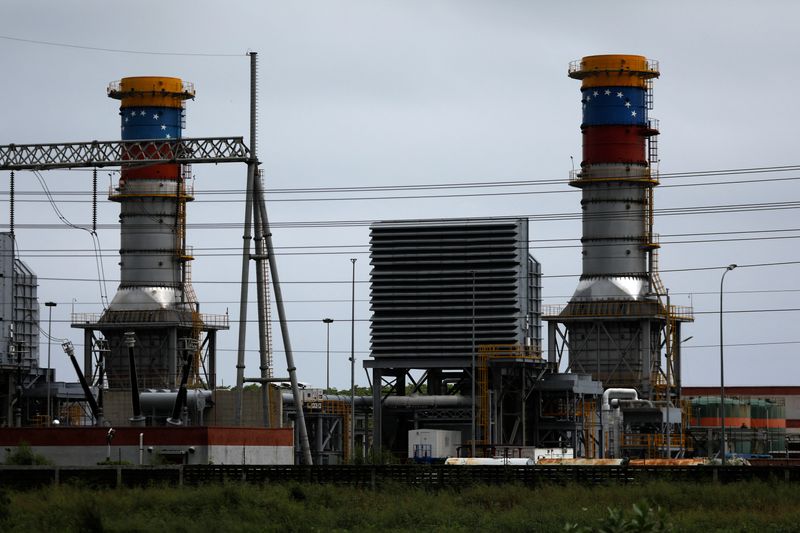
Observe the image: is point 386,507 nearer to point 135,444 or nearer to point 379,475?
point 379,475

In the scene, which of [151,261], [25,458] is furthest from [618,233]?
[25,458]

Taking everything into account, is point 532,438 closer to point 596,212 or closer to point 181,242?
point 596,212

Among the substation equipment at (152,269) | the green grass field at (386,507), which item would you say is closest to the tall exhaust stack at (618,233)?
the substation equipment at (152,269)

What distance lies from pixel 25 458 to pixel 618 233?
173ft

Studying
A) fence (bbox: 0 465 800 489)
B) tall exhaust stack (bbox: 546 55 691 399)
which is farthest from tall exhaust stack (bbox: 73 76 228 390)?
fence (bbox: 0 465 800 489)

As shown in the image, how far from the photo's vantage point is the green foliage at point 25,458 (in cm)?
7944

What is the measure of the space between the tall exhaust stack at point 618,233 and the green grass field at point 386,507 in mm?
54369

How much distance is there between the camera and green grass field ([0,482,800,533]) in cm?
5391

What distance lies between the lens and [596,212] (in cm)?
11756

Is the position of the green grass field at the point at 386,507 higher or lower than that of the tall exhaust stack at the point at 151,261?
lower

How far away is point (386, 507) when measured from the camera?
59.2 m

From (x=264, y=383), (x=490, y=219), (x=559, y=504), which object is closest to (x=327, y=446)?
(x=490, y=219)

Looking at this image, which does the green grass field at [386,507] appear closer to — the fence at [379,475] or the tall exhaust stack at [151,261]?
the fence at [379,475]

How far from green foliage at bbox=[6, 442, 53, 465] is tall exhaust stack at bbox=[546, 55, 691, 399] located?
163ft
